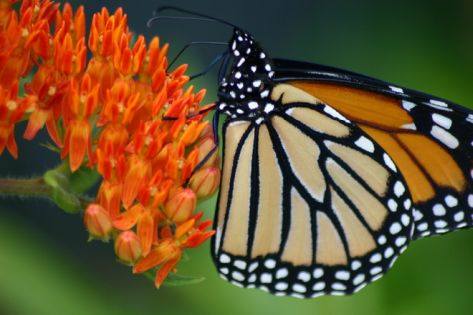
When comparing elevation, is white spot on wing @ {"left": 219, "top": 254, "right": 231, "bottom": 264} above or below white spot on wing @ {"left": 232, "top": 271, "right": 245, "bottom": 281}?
above

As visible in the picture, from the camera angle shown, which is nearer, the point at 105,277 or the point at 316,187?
the point at 316,187

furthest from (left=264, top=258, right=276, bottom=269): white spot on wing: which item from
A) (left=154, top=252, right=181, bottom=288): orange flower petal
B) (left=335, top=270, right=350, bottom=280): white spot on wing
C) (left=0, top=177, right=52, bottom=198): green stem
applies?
(left=0, top=177, right=52, bottom=198): green stem

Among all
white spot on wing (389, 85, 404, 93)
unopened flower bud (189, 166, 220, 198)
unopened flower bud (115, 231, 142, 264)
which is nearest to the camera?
unopened flower bud (115, 231, 142, 264)

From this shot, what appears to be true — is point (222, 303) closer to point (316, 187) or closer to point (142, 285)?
point (316, 187)

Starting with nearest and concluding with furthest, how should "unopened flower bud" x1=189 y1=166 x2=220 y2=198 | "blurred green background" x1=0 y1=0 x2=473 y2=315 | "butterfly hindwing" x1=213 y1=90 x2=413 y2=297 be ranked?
"unopened flower bud" x1=189 y1=166 x2=220 y2=198 → "butterfly hindwing" x1=213 y1=90 x2=413 y2=297 → "blurred green background" x1=0 y1=0 x2=473 y2=315

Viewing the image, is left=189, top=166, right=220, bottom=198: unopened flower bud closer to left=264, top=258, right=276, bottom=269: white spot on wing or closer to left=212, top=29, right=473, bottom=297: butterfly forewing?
left=212, top=29, right=473, bottom=297: butterfly forewing

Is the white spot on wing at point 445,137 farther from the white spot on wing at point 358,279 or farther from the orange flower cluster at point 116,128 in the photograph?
the orange flower cluster at point 116,128

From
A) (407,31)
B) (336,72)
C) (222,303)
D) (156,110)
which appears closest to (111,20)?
(156,110)
